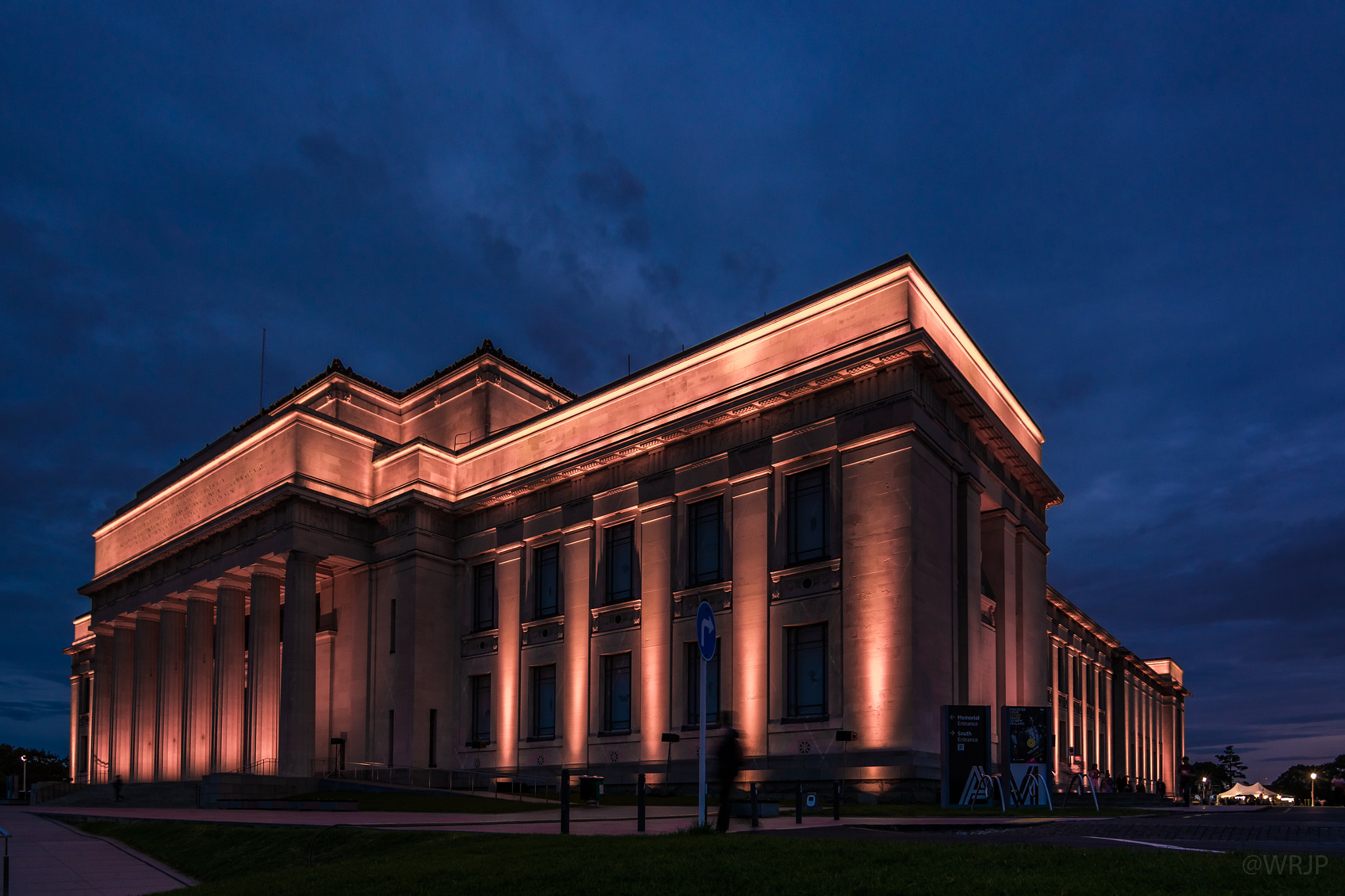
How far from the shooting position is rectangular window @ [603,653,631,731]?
126 feet

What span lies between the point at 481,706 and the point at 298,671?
7.96m

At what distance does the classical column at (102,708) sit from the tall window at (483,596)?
29383 mm

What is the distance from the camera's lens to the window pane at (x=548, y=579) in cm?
4256

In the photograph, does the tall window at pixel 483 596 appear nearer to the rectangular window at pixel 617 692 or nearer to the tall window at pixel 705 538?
the rectangular window at pixel 617 692

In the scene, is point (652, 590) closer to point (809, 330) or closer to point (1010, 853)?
point (809, 330)

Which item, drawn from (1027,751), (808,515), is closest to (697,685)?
(808,515)

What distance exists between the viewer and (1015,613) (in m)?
40.7

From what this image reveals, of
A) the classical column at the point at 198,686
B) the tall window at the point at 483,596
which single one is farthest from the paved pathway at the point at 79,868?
the classical column at the point at 198,686

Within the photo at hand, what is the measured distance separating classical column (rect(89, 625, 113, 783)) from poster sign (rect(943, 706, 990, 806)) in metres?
53.3

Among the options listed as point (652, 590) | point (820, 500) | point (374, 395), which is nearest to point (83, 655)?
point (374, 395)

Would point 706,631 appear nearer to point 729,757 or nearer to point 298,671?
point 729,757

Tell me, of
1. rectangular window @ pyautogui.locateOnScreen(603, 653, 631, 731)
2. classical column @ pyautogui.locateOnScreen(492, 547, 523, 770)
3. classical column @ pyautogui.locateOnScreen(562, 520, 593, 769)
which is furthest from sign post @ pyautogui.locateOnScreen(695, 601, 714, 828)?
classical column @ pyautogui.locateOnScreen(492, 547, 523, 770)

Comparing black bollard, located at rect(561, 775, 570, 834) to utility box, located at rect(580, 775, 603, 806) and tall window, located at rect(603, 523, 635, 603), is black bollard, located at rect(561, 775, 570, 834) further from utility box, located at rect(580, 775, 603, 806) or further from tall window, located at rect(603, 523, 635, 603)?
tall window, located at rect(603, 523, 635, 603)

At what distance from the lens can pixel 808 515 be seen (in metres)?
34.0
